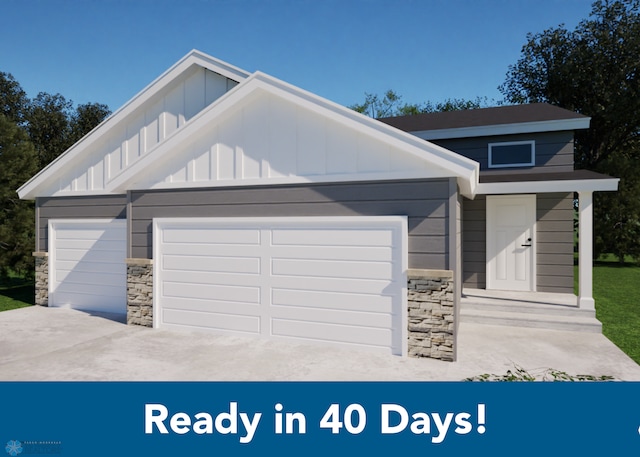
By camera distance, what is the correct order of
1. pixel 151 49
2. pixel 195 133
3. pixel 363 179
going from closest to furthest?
pixel 363 179 < pixel 195 133 < pixel 151 49

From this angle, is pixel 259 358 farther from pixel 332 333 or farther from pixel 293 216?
pixel 293 216

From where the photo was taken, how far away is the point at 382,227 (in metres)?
6.32

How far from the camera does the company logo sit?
3.61 metres

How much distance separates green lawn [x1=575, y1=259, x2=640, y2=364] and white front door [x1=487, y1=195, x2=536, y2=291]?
173 centimetres

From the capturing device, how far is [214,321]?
7512 millimetres

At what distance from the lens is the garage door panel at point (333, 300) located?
249 inches

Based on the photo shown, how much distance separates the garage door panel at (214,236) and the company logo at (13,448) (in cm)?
419

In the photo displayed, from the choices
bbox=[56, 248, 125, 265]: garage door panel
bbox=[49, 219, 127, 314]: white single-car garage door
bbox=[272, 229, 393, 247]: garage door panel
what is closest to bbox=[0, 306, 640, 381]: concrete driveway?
bbox=[272, 229, 393, 247]: garage door panel

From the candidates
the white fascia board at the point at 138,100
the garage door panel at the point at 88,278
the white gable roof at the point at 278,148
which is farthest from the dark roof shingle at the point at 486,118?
the garage door panel at the point at 88,278

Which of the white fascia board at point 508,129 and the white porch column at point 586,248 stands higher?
the white fascia board at point 508,129

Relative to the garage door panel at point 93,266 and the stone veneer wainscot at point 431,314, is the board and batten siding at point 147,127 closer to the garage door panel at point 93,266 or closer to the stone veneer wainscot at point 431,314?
the garage door panel at point 93,266

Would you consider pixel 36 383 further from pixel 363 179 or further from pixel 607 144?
pixel 607 144

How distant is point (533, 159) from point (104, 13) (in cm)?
1413

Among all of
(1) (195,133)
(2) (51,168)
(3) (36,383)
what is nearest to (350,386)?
(3) (36,383)
